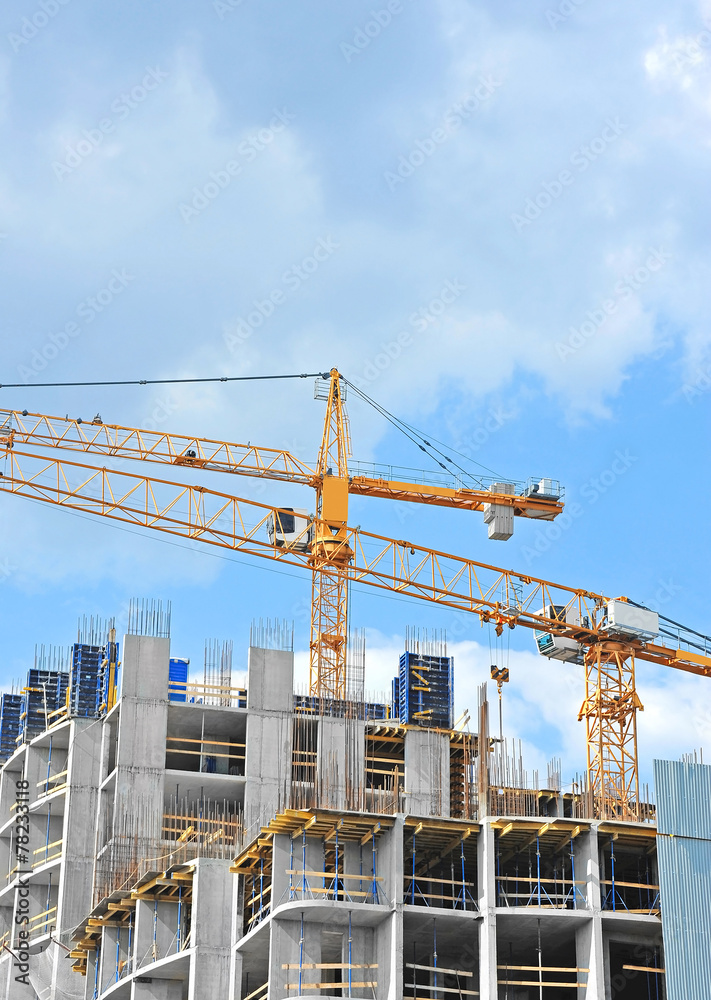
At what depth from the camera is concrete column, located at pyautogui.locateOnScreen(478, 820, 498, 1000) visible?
5494cm

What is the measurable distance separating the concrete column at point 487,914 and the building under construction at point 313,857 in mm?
75

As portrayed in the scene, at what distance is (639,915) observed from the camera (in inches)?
2244

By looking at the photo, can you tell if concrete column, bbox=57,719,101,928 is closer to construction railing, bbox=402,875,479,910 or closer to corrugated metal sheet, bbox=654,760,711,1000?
construction railing, bbox=402,875,479,910

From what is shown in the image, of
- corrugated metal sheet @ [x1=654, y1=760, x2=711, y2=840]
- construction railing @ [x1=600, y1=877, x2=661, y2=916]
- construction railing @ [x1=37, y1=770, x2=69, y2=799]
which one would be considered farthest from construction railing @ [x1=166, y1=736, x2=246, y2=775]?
corrugated metal sheet @ [x1=654, y1=760, x2=711, y2=840]

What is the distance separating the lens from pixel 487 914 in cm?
5575

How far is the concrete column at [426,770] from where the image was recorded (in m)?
77.3

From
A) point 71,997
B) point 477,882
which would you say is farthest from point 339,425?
point 477,882

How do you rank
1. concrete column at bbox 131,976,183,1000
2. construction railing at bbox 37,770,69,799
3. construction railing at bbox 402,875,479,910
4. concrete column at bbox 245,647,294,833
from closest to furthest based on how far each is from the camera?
construction railing at bbox 402,875,479,910 < concrete column at bbox 131,976,183,1000 < concrete column at bbox 245,647,294,833 < construction railing at bbox 37,770,69,799

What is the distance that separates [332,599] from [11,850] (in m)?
21.2

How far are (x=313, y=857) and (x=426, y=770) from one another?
77.9 feet

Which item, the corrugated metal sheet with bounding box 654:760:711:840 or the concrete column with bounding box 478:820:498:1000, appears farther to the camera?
the corrugated metal sheet with bounding box 654:760:711:840

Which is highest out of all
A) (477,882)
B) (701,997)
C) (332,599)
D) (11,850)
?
(332,599)

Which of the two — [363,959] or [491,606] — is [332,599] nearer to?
[491,606]

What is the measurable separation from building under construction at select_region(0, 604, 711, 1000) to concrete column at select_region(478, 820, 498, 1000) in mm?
75
